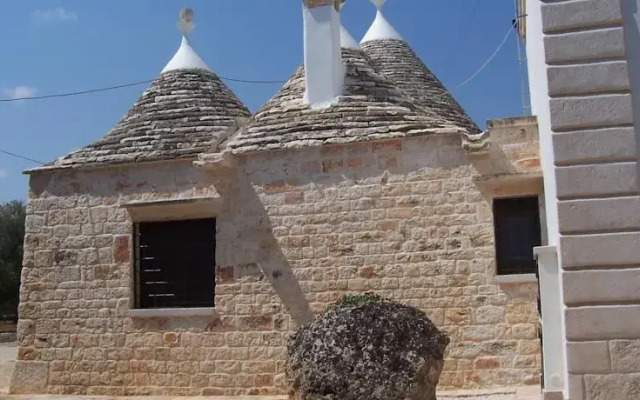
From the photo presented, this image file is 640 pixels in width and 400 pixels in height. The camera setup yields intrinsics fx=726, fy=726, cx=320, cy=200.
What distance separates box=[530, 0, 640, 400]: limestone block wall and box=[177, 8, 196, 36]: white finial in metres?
7.62

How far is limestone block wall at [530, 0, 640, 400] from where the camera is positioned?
4.80 m

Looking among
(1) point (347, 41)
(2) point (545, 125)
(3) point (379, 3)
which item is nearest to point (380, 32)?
(3) point (379, 3)

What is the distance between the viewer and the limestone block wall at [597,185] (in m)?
4.80

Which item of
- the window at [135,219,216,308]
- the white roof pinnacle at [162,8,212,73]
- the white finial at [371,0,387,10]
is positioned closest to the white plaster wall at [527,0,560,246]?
the window at [135,219,216,308]

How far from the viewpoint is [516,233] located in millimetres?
8453

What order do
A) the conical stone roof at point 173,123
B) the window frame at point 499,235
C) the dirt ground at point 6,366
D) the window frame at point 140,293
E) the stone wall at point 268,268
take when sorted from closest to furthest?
1. the window frame at point 499,235
2. the stone wall at point 268,268
3. the window frame at point 140,293
4. the conical stone roof at point 173,123
5. the dirt ground at point 6,366

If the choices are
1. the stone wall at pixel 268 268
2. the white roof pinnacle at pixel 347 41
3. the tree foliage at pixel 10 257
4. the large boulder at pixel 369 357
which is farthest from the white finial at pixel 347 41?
the tree foliage at pixel 10 257

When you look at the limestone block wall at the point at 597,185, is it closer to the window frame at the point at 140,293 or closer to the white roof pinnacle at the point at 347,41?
the window frame at the point at 140,293

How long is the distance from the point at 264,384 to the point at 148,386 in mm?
1578

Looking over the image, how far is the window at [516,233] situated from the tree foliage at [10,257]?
20164 mm

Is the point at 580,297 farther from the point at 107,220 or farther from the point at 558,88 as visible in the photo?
the point at 107,220

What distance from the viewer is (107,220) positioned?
9.77 metres

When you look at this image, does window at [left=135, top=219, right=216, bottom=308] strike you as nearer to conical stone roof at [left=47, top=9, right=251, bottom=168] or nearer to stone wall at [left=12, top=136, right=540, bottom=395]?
stone wall at [left=12, top=136, right=540, bottom=395]

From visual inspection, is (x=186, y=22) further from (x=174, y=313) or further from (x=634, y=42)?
(x=634, y=42)
